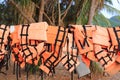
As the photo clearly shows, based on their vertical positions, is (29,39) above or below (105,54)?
above

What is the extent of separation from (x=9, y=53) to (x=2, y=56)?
0.33 ft

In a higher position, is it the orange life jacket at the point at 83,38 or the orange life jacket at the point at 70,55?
the orange life jacket at the point at 83,38

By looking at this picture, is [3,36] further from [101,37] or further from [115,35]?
[115,35]

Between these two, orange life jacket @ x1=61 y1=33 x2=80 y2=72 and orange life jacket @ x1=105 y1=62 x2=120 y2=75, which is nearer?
orange life jacket @ x1=61 y1=33 x2=80 y2=72

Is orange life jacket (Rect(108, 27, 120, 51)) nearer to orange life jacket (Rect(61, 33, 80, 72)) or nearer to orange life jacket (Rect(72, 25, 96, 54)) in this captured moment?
orange life jacket (Rect(72, 25, 96, 54))

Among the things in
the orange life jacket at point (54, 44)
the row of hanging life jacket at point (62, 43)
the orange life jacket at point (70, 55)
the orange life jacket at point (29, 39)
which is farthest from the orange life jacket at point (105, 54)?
the orange life jacket at point (29, 39)

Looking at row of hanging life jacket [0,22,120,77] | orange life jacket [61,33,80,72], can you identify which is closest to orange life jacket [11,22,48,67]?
row of hanging life jacket [0,22,120,77]

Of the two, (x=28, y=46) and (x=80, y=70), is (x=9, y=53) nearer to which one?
(x=28, y=46)

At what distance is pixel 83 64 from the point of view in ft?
10.4

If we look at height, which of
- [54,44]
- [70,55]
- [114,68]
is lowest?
[114,68]

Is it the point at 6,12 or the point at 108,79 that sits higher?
the point at 6,12

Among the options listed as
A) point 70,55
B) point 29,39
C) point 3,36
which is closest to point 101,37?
point 70,55

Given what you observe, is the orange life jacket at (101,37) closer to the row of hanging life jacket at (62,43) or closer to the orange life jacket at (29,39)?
the row of hanging life jacket at (62,43)

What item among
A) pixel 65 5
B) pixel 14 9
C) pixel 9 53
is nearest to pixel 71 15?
pixel 65 5
